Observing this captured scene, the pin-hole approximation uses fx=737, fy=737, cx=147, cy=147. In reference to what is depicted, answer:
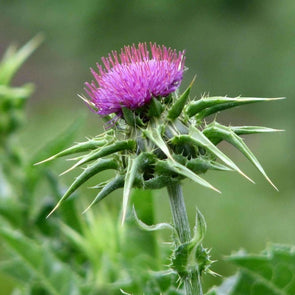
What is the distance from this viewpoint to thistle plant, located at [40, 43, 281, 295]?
1.82 metres

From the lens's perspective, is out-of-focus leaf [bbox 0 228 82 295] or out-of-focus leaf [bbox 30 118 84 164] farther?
out-of-focus leaf [bbox 30 118 84 164]

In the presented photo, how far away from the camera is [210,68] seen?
1129 centimetres

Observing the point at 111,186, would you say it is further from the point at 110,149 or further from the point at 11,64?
the point at 11,64

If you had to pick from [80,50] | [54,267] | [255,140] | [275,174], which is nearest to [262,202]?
[275,174]

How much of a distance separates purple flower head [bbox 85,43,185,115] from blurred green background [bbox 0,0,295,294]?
2553mm

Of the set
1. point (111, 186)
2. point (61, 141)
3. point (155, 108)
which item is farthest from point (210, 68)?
point (111, 186)

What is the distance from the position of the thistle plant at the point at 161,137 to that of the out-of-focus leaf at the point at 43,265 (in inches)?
22.9

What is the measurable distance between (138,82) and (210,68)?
954 cm

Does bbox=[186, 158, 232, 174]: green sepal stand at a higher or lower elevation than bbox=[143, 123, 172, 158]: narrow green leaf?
lower

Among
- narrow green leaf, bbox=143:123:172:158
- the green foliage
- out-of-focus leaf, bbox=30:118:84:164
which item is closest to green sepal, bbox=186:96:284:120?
narrow green leaf, bbox=143:123:172:158

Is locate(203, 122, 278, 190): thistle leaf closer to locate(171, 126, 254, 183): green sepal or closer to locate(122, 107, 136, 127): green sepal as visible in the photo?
locate(171, 126, 254, 183): green sepal

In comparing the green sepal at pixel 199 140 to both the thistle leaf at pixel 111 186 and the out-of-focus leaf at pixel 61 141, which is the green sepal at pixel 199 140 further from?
the out-of-focus leaf at pixel 61 141

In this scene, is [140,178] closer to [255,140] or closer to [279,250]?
[279,250]

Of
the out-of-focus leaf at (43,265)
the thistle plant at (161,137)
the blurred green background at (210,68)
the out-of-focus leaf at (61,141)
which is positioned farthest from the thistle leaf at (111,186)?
the blurred green background at (210,68)
